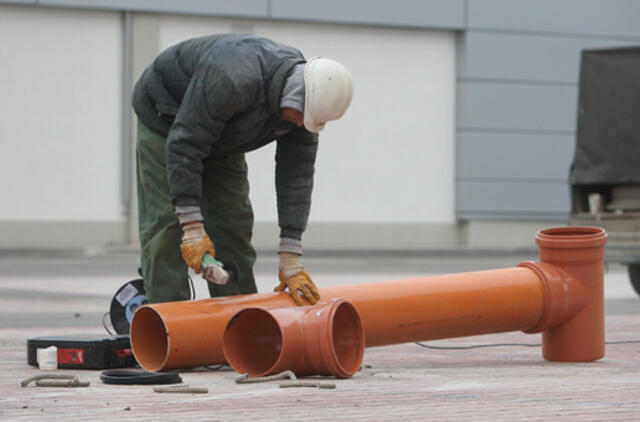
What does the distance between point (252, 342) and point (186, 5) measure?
16.6 metres

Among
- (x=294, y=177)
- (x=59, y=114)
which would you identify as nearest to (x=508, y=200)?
(x=59, y=114)

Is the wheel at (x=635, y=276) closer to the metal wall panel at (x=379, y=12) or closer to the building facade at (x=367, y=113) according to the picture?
the building facade at (x=367, y=113)

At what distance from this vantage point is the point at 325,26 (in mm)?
22078

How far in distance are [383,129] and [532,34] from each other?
3738 mm

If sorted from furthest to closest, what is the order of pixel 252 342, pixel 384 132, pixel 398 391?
pixel 384 132, pixel 252 342, pixel 398 391

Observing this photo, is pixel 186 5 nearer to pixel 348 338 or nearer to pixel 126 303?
pixel 126 303

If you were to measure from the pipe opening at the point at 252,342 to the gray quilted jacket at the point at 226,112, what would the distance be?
1.69 ft

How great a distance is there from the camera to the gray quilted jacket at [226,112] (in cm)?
505

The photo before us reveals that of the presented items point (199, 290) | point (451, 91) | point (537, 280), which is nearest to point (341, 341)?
point (537, 280)

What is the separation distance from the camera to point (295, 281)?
17.7 ft

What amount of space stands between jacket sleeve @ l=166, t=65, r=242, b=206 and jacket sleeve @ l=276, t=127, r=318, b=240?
510 millimetres

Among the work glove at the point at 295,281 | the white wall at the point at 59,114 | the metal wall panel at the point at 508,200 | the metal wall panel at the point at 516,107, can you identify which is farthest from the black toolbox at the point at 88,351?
the metal wall panel at the point at 516,107

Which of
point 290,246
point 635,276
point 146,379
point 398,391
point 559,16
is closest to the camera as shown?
point 398,391

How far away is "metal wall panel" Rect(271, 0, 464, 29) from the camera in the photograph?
21719 mm
